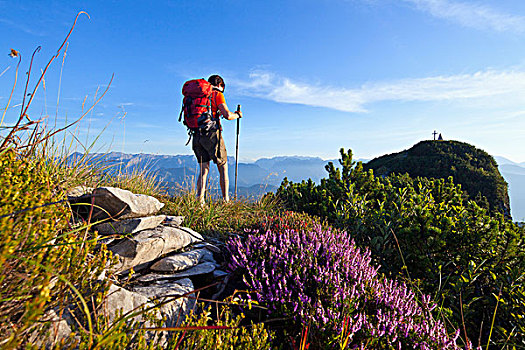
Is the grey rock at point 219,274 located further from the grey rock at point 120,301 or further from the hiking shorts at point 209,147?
the hiking shorts at point 209,147

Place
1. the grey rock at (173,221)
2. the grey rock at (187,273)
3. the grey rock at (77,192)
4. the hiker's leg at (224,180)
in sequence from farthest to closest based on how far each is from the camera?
the hiker's leg at (224,180), the grey rock at (173,221), the grey rock at (77,192), the grey rock at (187,273)

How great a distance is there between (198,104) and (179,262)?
406 cm

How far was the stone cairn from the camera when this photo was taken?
3014mm

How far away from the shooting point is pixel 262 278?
2982 millimetres

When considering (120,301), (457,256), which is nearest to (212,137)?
(120,301)

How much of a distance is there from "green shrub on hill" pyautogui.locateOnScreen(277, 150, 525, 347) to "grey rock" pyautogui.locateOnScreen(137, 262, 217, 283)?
7.68ft

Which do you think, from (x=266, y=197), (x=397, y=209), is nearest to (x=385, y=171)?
(x=266, y=197)

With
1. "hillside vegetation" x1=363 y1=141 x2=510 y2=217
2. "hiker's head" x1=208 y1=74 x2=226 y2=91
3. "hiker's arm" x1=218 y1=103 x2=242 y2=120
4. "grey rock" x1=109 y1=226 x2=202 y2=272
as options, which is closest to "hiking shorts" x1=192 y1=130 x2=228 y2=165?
"hiker's arm" x1=218 y1=103 x2=242 y2=120

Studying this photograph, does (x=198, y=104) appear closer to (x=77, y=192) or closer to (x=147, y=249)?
(x=77, y=192)

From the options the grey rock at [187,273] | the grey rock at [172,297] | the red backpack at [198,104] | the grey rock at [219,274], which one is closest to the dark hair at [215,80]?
the red backpack at [198,104]

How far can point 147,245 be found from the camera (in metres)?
3.26

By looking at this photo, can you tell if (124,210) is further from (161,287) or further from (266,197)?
(266,197)

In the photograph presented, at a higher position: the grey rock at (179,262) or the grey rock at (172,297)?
the grey rock at (179,262)

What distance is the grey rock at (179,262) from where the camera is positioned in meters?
3.33
